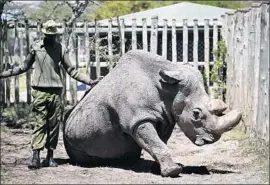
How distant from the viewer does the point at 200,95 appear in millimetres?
7688

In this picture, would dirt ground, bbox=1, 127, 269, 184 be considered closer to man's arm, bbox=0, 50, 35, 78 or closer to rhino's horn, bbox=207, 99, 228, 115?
rhino's horn, bbox=207, 99, 228, 115

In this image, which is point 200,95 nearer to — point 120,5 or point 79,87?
point 79,87

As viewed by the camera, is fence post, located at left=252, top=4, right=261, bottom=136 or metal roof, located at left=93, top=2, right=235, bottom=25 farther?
metal roof, located at left=93, top=2, right=235, bottom=25

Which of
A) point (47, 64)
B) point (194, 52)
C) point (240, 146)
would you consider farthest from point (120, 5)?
point (47, 64)

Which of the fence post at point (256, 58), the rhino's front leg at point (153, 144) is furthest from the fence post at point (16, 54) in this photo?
the rhino's front leg at point (153, 144)

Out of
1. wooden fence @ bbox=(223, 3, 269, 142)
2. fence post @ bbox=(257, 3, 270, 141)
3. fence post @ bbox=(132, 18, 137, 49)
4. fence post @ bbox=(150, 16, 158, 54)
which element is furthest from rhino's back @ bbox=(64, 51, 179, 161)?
fence post @ bbox=(150, 16, 158, 54)

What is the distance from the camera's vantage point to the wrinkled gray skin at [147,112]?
7570mm

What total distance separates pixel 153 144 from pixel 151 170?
533 millimetres

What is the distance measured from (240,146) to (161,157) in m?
3.06

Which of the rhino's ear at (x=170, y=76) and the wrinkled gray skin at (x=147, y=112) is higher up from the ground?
the rhino's ear at (x=170, y=76)

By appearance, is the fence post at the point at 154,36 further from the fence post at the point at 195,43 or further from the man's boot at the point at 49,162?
the man's boot at the point at 49,162

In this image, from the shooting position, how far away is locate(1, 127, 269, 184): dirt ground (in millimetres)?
7117

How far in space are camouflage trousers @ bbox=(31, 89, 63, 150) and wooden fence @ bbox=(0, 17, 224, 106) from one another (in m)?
5.26

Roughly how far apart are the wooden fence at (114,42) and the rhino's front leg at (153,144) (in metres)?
5.86
